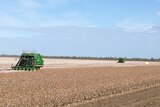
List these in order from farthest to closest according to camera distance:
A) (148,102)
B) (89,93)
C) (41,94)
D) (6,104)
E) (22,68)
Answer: (22,68) < (89,93) < (41,94) < (148,102) < (6,104)

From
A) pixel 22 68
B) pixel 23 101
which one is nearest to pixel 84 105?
pixel 23 101

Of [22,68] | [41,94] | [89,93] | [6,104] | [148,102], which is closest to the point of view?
[6,104]

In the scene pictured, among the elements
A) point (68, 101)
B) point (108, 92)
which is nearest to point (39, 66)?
point (108, 92)

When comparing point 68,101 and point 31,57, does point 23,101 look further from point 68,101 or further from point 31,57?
point 31,57

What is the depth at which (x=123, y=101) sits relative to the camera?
2086 cm

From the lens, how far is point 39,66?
55438mm

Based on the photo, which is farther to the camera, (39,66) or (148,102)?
(39,66)

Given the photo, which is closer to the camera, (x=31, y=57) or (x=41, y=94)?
(x=41, y=94)

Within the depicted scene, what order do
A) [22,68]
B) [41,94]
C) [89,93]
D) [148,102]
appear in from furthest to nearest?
[22,68] < [89,93] < [41,94] < [148,102]

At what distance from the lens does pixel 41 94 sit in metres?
23.0

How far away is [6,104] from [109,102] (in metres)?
4.67

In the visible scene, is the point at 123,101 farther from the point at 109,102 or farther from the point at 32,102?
the point at 32,102

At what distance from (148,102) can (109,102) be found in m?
1.74

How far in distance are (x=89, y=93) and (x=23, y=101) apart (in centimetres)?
579
